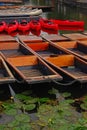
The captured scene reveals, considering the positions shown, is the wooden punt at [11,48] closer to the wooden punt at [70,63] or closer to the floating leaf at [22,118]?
the wooden punt at [70,63]

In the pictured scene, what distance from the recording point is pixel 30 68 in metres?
12.5

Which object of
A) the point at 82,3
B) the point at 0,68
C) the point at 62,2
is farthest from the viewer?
the point at 62,2

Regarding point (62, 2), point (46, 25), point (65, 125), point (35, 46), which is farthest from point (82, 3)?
point (65, 125)

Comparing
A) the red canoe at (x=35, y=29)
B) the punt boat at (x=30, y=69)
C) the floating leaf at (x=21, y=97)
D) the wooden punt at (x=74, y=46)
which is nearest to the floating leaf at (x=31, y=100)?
the floating leaf at (x=21, y=97)

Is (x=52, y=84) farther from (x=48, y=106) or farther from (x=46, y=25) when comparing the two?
(x=46, y=25)

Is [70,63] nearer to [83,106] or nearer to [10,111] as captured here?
[83,106]

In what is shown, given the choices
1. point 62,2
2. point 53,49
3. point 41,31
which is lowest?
point 62,2

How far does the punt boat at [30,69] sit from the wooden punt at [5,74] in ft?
0.73

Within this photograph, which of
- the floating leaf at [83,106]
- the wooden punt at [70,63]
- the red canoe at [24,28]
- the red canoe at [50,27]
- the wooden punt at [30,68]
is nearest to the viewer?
the floating leaf at [83,106]

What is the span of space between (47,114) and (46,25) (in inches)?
735

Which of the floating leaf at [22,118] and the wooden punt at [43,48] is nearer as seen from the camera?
the floating leaf at [22,118]

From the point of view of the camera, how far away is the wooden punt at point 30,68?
10.8 metres

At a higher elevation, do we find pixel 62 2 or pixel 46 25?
pixel 46 25

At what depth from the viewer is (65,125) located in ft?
26.8
